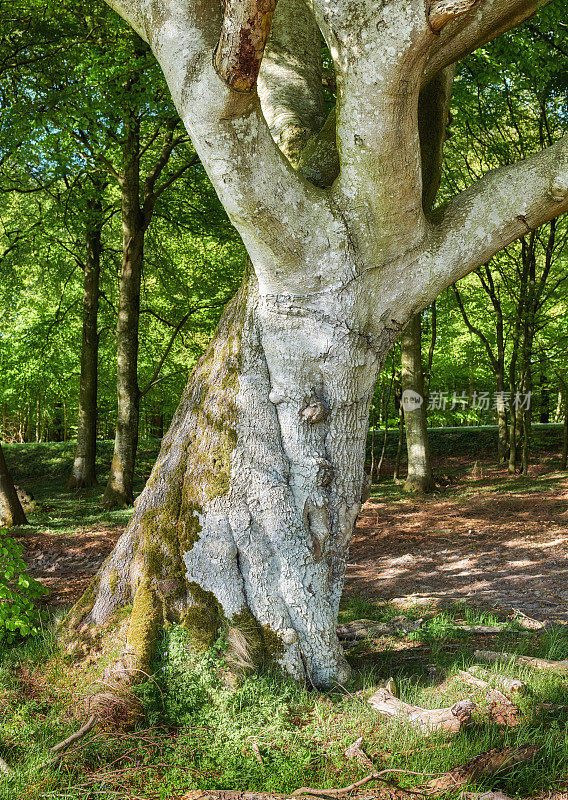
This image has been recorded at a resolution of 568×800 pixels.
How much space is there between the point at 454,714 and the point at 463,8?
11.6ft

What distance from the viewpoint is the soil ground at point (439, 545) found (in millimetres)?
6465

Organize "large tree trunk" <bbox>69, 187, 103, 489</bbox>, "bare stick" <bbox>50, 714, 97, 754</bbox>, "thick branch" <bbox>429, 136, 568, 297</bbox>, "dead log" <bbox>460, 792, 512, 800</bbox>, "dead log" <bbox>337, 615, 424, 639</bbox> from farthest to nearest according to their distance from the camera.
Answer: "large tree trunk" <bbox>69, 187, 103, 489</bbox>
"dead log" <bbox>337, 615, 424, 639</bbox>
"thick branch" <bbox>429, 136, 568, 297</bbox>
"bare stick" <bbox>50, 714, 97, 754</bbox>
"dead log" <bbox>460, 792, 512, 800</bbox>

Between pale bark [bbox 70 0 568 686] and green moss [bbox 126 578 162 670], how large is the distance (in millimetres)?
11

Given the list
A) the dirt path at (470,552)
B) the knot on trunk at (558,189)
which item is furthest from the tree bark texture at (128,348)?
the knot on trunk at (558,189)

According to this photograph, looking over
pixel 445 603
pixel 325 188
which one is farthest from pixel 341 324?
pixel 445 603

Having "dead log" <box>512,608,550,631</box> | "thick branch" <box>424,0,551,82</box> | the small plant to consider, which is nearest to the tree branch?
"thick branch" <box>424,0,551,82</box>

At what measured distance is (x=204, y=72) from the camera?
3.25 metres

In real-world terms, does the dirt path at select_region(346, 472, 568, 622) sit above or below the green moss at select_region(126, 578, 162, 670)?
below

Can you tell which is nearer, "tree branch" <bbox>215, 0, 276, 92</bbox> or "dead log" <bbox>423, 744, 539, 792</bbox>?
"dead log" <bbox>423, 744, 539, 792</bbox>

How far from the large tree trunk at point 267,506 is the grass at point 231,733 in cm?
21

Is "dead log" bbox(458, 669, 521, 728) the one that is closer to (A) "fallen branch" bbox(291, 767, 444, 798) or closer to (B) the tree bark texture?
(A) "fallen branch" bbox(291, 767, 444, 798)

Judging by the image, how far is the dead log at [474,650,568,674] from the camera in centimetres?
392

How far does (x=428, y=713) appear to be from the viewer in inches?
129

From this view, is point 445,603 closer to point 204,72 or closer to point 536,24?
point 204,72
